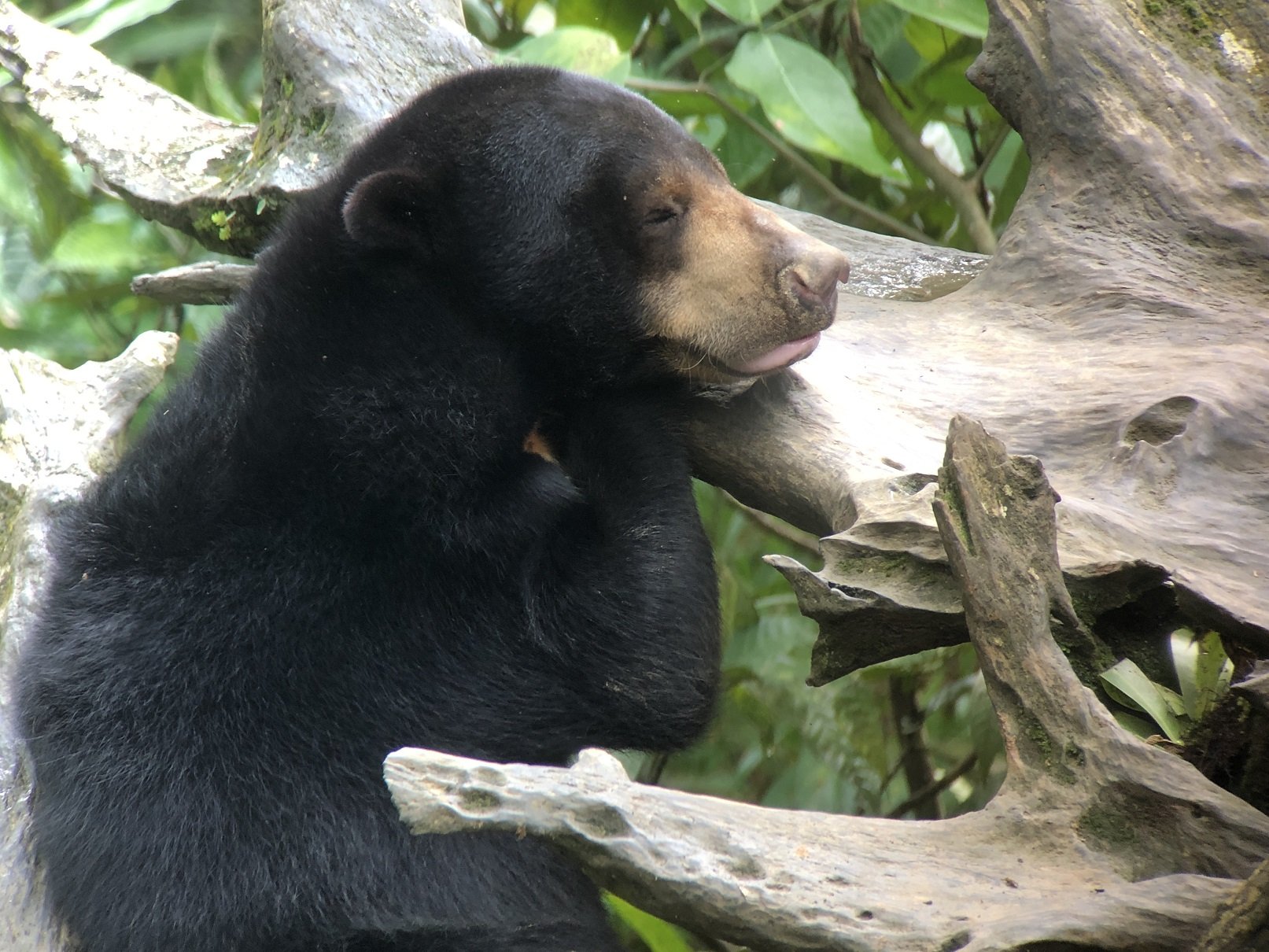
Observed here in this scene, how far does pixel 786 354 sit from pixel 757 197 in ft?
9.26

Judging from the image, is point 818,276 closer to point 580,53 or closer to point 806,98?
point 806,98

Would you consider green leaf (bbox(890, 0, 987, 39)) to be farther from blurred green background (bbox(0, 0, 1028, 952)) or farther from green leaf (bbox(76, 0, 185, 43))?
green leaf (bbox(76, 0, 185, 43))

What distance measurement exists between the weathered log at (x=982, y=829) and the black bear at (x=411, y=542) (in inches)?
33.3

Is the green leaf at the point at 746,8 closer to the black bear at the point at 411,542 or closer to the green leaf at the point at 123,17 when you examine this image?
the black bear at the point at 411,542

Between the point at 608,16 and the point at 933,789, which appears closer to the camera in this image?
the point at 608,16

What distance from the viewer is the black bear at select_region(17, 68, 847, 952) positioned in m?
2.24

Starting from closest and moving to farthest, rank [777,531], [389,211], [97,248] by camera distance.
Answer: [389,211], [97,248], [777,531]

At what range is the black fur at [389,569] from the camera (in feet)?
7.31

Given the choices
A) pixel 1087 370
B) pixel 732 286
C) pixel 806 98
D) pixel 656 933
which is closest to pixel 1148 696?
pixel 1087 370

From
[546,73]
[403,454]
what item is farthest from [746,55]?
[403,454]

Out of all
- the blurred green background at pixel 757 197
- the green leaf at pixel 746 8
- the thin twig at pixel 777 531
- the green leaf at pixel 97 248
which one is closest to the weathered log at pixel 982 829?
the green leaf at pixel 746 8

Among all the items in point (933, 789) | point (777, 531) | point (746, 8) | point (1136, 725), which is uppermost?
point (746, 8)

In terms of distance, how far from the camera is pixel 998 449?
1.75m

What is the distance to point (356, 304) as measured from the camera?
252cm
